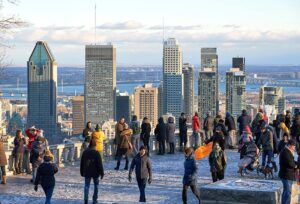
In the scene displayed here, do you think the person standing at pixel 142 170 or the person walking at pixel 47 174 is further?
the person standing at pixel 142 170

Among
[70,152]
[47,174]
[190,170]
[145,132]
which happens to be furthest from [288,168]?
[145,132]

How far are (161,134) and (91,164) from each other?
961 cm

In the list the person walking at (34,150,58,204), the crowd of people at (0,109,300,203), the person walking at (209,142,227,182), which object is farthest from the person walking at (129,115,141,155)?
the person walking at (34,150,58,204)

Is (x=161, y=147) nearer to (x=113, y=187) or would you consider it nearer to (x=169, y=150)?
(x=169, y=150)

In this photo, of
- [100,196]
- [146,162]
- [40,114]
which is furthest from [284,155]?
[40,114]

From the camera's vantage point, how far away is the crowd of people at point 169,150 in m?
15.2

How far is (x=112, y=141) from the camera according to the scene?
24.5 m

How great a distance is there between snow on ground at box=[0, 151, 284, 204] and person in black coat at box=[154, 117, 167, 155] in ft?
6.98

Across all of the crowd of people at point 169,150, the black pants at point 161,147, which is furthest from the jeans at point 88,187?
the black pants at point 161,147

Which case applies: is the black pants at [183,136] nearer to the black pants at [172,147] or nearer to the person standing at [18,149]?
the black pants at [172,147]

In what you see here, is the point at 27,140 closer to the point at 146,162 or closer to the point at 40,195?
the point at 40,195

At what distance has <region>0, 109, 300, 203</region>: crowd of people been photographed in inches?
597

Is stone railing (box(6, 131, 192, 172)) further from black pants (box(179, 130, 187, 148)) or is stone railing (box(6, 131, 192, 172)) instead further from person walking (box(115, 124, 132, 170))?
black pants (box(179, 130, 187, 148))

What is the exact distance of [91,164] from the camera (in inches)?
618
